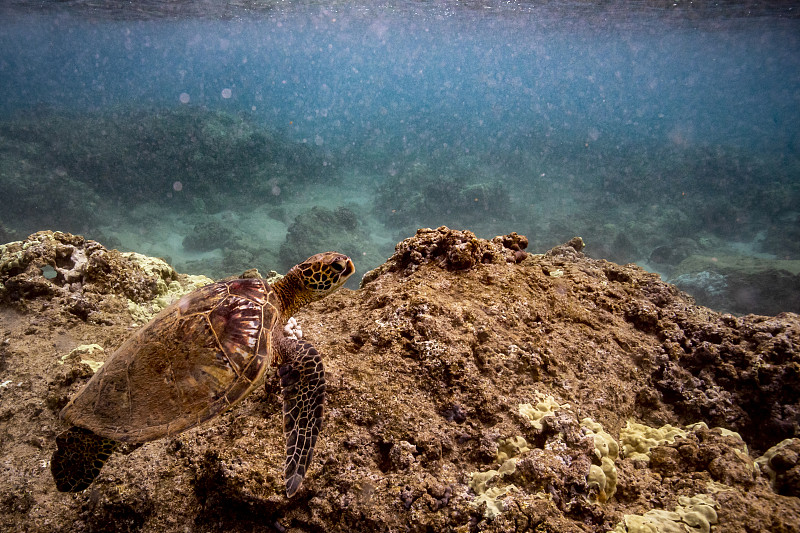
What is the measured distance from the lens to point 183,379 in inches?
87.6

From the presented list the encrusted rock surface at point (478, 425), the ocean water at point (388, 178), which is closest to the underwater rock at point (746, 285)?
the ocean water at point (388, 178)

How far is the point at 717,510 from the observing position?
5.50ft

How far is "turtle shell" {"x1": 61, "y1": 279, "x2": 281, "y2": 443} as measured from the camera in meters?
2.13

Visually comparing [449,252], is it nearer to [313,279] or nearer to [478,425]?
[313,279]

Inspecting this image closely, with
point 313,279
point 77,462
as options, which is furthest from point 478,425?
point 77,462

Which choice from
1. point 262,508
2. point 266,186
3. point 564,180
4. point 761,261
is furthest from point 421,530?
point 564,180

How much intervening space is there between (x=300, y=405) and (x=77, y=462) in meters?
1.53

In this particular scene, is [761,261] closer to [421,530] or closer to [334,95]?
[421,530]

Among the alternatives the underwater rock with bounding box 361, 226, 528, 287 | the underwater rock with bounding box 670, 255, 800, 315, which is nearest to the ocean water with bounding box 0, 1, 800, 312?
the underwater rock with bounding box 670, 255, 800, 315

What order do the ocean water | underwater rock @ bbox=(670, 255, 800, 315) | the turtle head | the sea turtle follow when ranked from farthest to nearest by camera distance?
the ocean water → underwater rock @ bbox=(670, 255, 800, 315) → the turtle head → the sea turtle

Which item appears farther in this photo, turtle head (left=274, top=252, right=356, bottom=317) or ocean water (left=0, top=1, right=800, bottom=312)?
ocean water (left=0, top=1, right=800, bottom=312)

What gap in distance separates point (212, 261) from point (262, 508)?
13818mm

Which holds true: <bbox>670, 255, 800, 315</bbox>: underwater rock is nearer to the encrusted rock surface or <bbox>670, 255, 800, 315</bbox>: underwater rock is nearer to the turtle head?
the encrusted rock surface

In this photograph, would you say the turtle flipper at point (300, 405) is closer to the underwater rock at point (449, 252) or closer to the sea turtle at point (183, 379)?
the sea turtle at point (183, 379)
